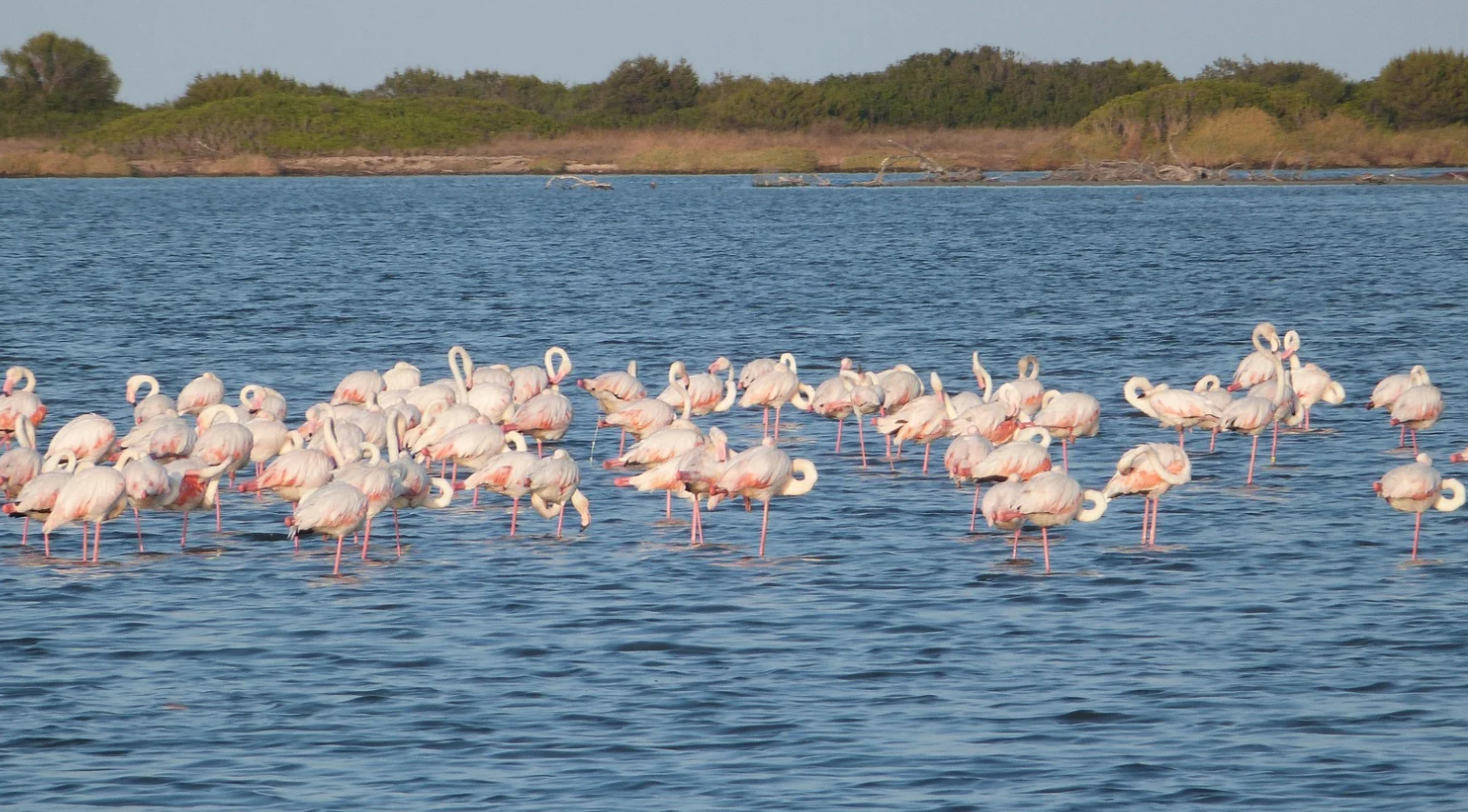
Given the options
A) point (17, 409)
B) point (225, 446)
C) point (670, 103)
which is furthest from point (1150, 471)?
point (670, 103)

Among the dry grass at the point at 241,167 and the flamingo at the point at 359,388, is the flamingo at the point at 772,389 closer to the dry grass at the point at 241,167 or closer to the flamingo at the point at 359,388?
the flamingo at the point at 359,388

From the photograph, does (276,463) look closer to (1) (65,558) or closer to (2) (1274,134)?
(1) (65,558)

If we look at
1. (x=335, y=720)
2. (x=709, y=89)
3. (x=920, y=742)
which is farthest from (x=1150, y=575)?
(x=709, y=89)

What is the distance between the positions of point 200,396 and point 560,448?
12.3 feet

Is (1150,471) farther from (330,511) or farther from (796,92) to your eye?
(796,92)

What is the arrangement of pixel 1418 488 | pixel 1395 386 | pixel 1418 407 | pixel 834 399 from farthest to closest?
pixel 1395 386 < pixel 834 399 < pixel 1418 407 < pixel 1418 488

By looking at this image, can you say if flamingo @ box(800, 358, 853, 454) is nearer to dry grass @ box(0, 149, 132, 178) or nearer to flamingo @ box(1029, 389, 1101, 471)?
flamingo @ box(1029, 389, 1101, 471)

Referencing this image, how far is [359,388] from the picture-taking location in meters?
17.2

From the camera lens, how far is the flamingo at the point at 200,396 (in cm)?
1669

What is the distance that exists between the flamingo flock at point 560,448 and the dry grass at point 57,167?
91.7m

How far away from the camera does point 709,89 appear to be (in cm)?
12781

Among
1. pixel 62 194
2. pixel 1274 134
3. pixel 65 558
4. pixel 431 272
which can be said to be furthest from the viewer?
pixel 1274 134

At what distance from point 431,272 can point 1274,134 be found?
189 feet

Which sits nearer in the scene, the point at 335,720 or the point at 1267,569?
the point at 335,720
